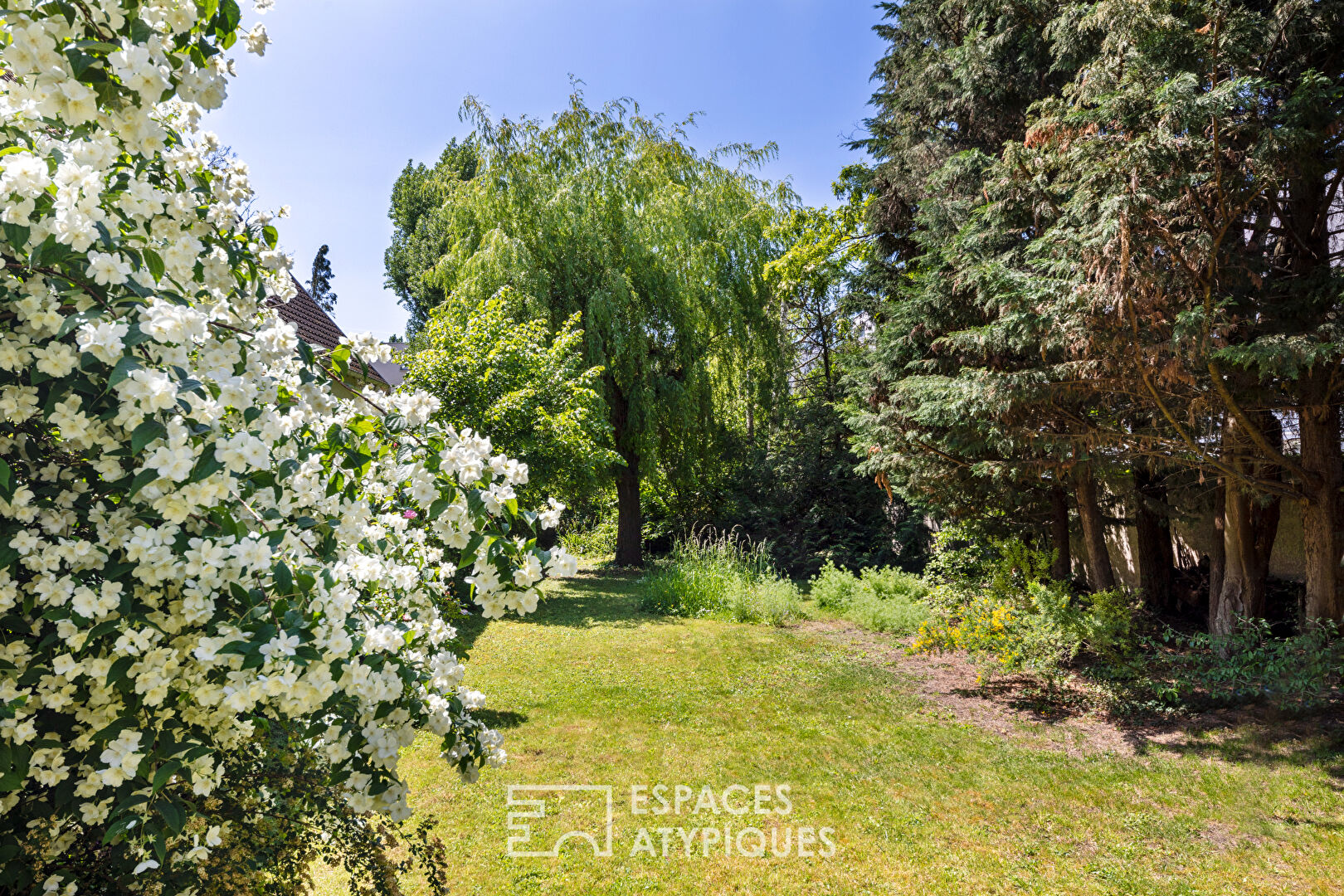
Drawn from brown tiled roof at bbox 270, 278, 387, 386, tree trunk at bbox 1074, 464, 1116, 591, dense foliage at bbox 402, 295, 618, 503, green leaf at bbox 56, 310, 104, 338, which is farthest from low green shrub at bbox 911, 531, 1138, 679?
brown tiled roof at bbox 270, 278, 387, 386

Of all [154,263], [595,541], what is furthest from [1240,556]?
[595,541]

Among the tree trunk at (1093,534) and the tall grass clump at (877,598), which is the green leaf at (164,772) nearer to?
the tree trunk at (1093,534)

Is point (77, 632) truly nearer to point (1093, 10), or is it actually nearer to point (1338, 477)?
point (1093, 10)

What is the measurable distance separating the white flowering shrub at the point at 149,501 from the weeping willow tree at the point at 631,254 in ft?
32.9

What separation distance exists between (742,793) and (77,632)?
11.3ft

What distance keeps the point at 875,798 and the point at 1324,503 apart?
155 inches

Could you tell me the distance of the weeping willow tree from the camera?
39.7ft

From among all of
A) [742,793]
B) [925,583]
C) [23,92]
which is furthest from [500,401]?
[23,92]

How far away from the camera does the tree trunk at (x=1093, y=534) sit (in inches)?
263

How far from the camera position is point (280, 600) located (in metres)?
1.60

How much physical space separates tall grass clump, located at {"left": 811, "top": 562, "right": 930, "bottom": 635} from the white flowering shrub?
23.6 ft

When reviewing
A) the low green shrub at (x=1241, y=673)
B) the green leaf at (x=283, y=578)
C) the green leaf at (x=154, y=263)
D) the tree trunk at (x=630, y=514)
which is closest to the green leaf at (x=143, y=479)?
the green leaf at (x=283, y=578)

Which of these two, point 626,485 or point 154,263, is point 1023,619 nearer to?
point 154,263

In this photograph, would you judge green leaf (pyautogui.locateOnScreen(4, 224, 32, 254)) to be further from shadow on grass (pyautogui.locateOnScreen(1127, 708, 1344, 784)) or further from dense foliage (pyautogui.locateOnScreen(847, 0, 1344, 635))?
shadow on grass (pyautogui.locateOnScreen(1127, 708, 1344, 784))
